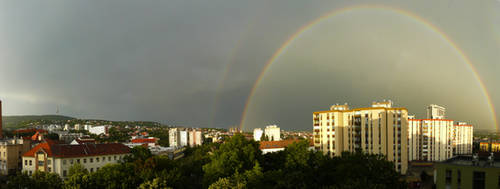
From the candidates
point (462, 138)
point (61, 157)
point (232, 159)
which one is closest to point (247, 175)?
point (232, 159)

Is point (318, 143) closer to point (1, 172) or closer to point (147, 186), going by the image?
point (147, 186)

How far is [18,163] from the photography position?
5672 centimetres

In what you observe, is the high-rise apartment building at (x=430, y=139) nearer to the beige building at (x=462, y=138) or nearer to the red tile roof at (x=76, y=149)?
the beige building at (x=462, y=138)

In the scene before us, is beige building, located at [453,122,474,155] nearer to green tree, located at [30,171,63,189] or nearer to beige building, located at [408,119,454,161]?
beige building, located at [408,119,454,161]

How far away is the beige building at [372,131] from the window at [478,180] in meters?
23.0

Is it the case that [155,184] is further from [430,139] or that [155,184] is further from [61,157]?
[430,139]

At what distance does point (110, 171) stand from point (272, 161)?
71.1 ft

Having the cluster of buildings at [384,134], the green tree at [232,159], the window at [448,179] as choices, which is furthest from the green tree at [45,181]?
the window at [448,179]

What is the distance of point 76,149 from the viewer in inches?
1959

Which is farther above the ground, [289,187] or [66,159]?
[289,187]

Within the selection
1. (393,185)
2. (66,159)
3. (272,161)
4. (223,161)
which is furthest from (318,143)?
(66,159)

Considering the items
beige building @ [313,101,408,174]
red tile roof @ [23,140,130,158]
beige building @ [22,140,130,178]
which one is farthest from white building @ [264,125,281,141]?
beige building @ [22,140,130,178]

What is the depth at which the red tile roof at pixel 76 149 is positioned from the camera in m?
47.1

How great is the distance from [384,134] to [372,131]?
191 cm
